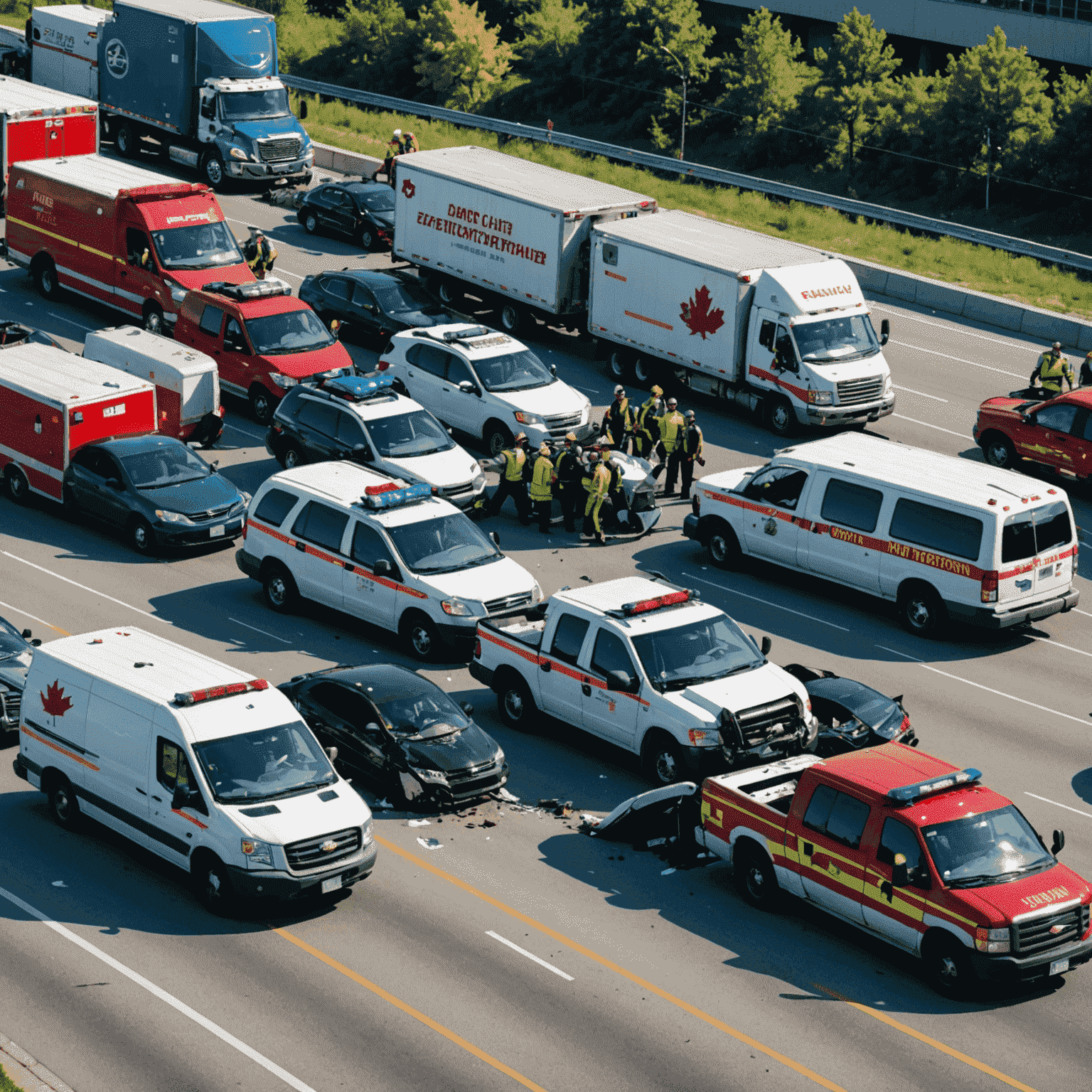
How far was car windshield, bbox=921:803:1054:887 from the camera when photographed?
16906mm

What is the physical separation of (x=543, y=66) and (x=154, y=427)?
57.6 metres

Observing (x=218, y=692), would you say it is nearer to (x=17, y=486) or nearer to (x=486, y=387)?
(x=17, y=486)

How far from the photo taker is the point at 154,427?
100ft

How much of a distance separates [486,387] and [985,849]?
55.1 feet

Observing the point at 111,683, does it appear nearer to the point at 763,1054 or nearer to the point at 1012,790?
the point at 763,1054

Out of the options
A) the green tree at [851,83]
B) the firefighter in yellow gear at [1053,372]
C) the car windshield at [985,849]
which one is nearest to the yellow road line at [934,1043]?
the car windshield at [985,849]

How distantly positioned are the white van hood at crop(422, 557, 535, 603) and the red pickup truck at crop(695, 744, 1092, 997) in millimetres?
6935

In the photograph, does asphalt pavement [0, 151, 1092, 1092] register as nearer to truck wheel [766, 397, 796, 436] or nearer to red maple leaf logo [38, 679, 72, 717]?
red maple leaf logo [38, 679, 72, 717]

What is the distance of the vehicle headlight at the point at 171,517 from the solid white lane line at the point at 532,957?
40.1ft

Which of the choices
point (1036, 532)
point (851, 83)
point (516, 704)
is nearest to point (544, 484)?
point (516, 704)

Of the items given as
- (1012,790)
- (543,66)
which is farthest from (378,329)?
(543,66)

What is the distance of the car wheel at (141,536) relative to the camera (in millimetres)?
28469

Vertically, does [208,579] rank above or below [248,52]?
below

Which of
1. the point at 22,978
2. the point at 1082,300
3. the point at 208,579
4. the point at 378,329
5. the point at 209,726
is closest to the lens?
the point at 22,978
